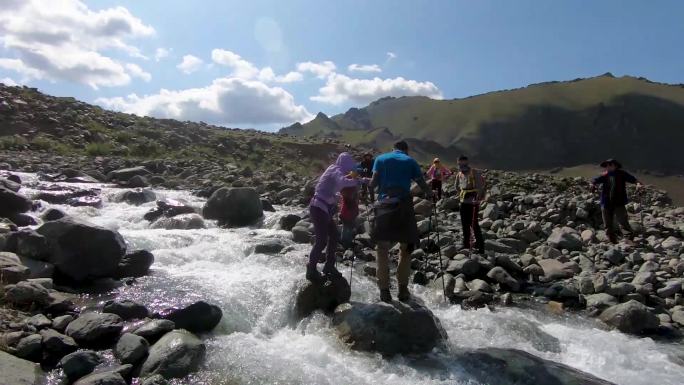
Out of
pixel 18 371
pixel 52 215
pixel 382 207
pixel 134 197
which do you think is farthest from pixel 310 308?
pixel 134 197

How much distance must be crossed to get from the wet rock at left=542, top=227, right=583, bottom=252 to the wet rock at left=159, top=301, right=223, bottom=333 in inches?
483

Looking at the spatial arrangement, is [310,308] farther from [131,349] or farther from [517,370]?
[517,370]

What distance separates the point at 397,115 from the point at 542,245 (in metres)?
179

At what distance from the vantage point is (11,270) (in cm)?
938

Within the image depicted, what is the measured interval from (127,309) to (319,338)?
3.61m

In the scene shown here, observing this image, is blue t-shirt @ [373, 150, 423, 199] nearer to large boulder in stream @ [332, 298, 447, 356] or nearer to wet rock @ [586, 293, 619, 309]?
large boulder in stream @ [332, 298, 447, 356]

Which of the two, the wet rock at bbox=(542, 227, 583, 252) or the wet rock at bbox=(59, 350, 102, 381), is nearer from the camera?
the wet rock at bbox=(59, 350, 102, 381)

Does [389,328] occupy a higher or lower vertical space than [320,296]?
lower

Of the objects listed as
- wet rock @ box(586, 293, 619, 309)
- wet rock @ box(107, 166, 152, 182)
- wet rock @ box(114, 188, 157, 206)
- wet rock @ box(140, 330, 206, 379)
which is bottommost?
wet rock @ box(586, 293, 619, 309)

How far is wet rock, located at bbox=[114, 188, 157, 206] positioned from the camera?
21.1 metres

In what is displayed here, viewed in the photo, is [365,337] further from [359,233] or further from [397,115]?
[397,115]

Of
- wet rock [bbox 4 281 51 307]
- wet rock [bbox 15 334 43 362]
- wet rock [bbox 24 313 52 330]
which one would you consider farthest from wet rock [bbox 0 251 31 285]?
wet rock [bbox 15 334 43 362]

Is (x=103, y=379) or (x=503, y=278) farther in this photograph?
(x=503, y=278)

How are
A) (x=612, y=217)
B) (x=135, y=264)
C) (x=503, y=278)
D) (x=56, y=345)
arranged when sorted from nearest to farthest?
1. (x=56, y=345)
2. (x=135, y=264)
3. (x=503, y=278)
4. (x=612, y=217)
